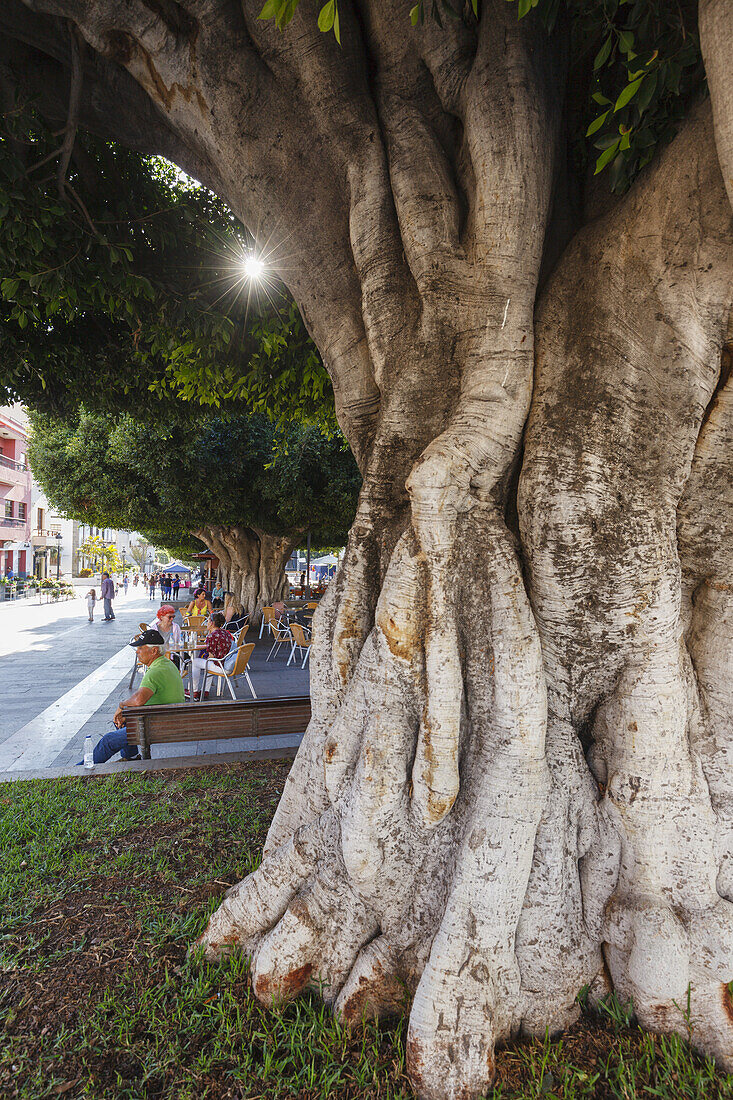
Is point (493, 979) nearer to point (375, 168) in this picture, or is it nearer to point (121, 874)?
point (121, 874)

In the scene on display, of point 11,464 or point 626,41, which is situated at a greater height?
point 11,464

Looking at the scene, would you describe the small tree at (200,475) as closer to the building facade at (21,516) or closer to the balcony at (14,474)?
the building facade at (21,516)

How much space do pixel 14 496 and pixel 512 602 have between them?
45.0 meters

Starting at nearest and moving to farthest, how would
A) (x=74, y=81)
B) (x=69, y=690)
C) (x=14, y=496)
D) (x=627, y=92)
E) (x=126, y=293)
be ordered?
(x=627, y=92) < (x=74, y=81) < (x=126, y=293) < (x=69, y=690) < (x=14, y=496)

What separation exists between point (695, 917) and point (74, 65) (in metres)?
5.43

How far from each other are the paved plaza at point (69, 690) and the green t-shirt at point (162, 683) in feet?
2.06

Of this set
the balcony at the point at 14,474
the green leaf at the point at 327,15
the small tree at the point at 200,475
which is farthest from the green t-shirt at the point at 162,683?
the balcony at the point at 14,474

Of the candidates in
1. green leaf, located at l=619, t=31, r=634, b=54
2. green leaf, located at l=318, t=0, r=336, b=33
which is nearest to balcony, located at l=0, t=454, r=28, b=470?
green leaf, located at l=318, t=0, r=336, b=33

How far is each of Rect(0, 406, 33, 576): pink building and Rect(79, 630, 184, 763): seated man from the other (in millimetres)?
37120

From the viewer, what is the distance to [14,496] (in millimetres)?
38656

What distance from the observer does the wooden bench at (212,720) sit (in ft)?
16.4

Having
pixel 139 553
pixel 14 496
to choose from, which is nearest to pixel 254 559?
pixel 14 496

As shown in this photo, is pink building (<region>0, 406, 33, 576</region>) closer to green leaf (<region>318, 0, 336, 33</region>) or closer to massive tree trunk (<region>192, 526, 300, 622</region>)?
massive tree trunk (<region>192, 526, 300, 622</region>)

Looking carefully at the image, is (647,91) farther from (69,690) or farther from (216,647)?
(69,690)
